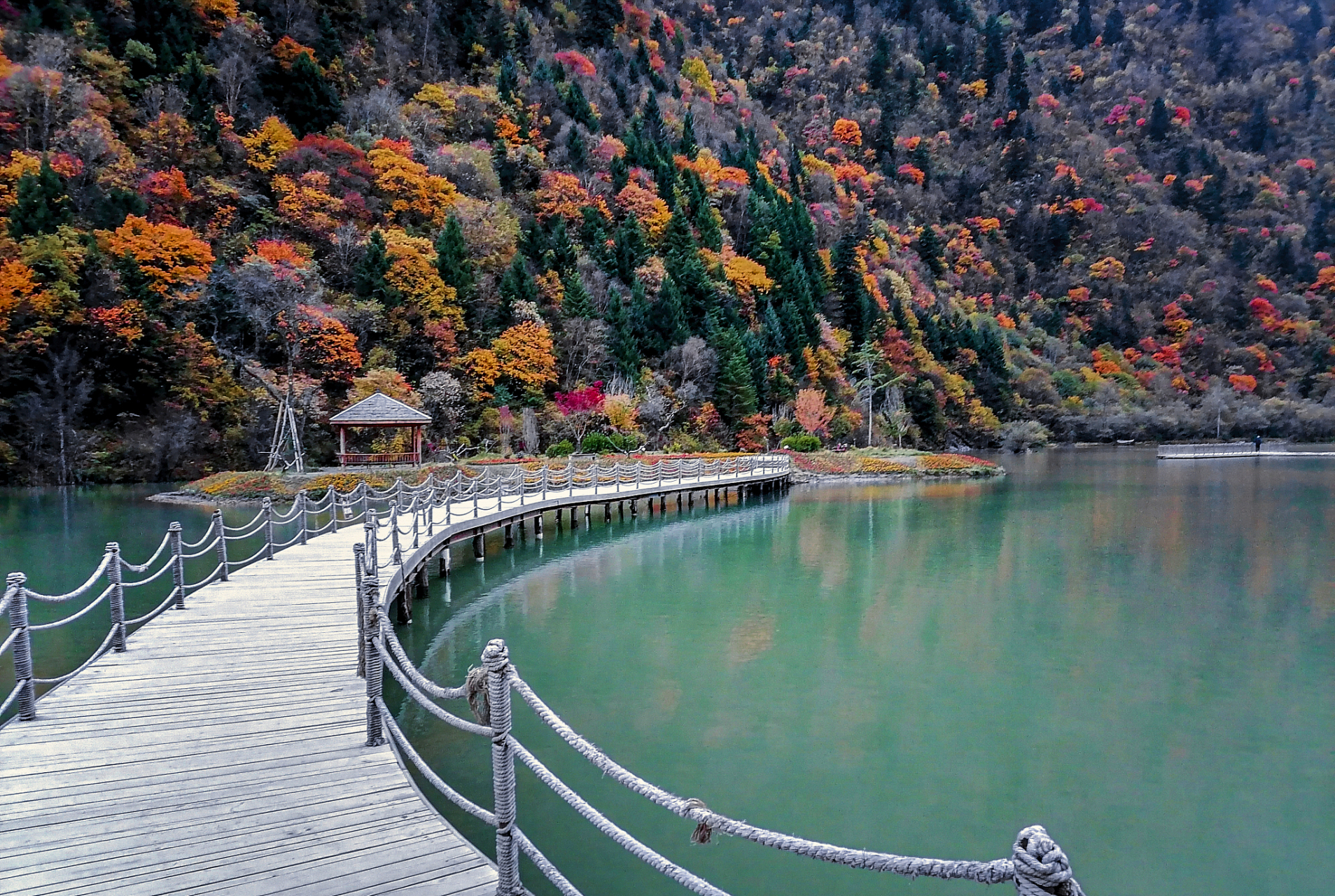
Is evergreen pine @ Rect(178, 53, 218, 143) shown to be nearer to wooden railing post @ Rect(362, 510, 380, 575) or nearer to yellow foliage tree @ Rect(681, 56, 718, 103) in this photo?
wooden railing post @ Rect(362, 510, 380, 575)

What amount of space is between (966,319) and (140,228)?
2366 inches

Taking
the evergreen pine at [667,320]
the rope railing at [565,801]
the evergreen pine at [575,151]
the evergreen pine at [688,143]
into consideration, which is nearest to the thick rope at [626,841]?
the rope railing at [565,801]

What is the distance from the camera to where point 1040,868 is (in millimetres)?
1900

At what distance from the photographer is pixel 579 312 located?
4109 cm

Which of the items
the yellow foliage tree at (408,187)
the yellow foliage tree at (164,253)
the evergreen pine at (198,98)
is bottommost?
the yellow foliage tree at (164,253)

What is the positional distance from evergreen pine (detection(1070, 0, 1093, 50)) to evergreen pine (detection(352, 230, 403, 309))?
11354 cm

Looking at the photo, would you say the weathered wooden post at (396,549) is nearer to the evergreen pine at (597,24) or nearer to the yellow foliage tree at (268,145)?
the yellow foliage tree at (268,145)

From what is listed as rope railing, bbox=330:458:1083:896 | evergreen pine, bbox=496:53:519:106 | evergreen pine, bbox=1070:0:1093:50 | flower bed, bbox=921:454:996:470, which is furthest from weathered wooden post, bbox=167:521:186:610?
evergreen pine, bbox=1070:0:1093:50

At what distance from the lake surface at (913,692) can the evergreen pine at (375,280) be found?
1689 cm

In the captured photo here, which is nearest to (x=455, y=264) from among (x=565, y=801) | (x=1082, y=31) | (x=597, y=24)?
(x=565, y=801)

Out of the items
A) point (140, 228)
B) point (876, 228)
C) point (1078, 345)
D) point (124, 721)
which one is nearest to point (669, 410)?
point (140, 228)

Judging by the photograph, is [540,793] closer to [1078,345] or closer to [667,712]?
[667,712]

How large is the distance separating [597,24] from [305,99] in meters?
30.9

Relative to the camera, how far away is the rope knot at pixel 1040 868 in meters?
1.89
